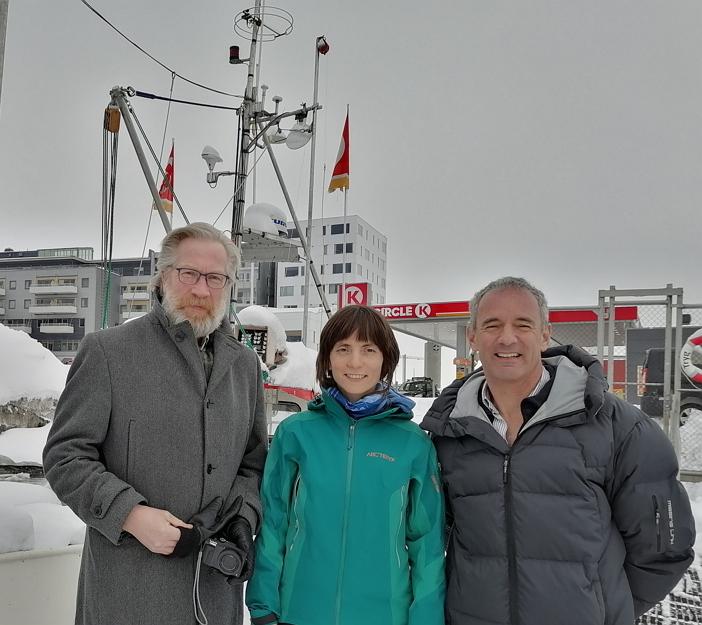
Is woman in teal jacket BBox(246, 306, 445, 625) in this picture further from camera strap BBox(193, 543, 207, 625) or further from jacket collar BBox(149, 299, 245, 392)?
jacket collar BBox(149, 299, 245, 392)

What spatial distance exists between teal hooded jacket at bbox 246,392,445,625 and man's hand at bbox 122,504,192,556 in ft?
1.31

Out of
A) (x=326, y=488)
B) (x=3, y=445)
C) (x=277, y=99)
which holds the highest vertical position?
(x=277, y=99)

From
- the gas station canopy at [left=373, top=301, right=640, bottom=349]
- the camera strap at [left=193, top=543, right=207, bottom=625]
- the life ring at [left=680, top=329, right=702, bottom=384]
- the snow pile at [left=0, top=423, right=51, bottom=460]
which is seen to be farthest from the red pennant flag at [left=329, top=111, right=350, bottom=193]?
the camera strap at [left=193, top=543, right=207, bottom=625]

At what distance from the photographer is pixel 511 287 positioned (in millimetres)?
2221

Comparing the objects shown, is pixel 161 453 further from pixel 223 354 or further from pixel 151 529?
pixel 223 354

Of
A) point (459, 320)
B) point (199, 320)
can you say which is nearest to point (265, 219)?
point (199, 320)

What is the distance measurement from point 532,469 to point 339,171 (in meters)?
14.6

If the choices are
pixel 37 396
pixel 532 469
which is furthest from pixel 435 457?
pixel 37 396

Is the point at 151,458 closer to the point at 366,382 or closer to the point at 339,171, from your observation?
the point at 366,382

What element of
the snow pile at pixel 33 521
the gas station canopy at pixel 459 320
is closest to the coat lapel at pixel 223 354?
the snow pile at pixel 33 521

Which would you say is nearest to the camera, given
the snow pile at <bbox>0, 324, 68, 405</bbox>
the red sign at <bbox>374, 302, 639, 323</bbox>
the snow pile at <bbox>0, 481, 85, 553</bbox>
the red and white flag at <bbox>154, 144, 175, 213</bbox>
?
the snow pile at <bbox>0, 481, 85, 553</bbox>

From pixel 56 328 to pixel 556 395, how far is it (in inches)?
2374

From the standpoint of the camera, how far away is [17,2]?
6.08 m

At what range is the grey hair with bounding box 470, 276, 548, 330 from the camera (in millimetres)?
2225
